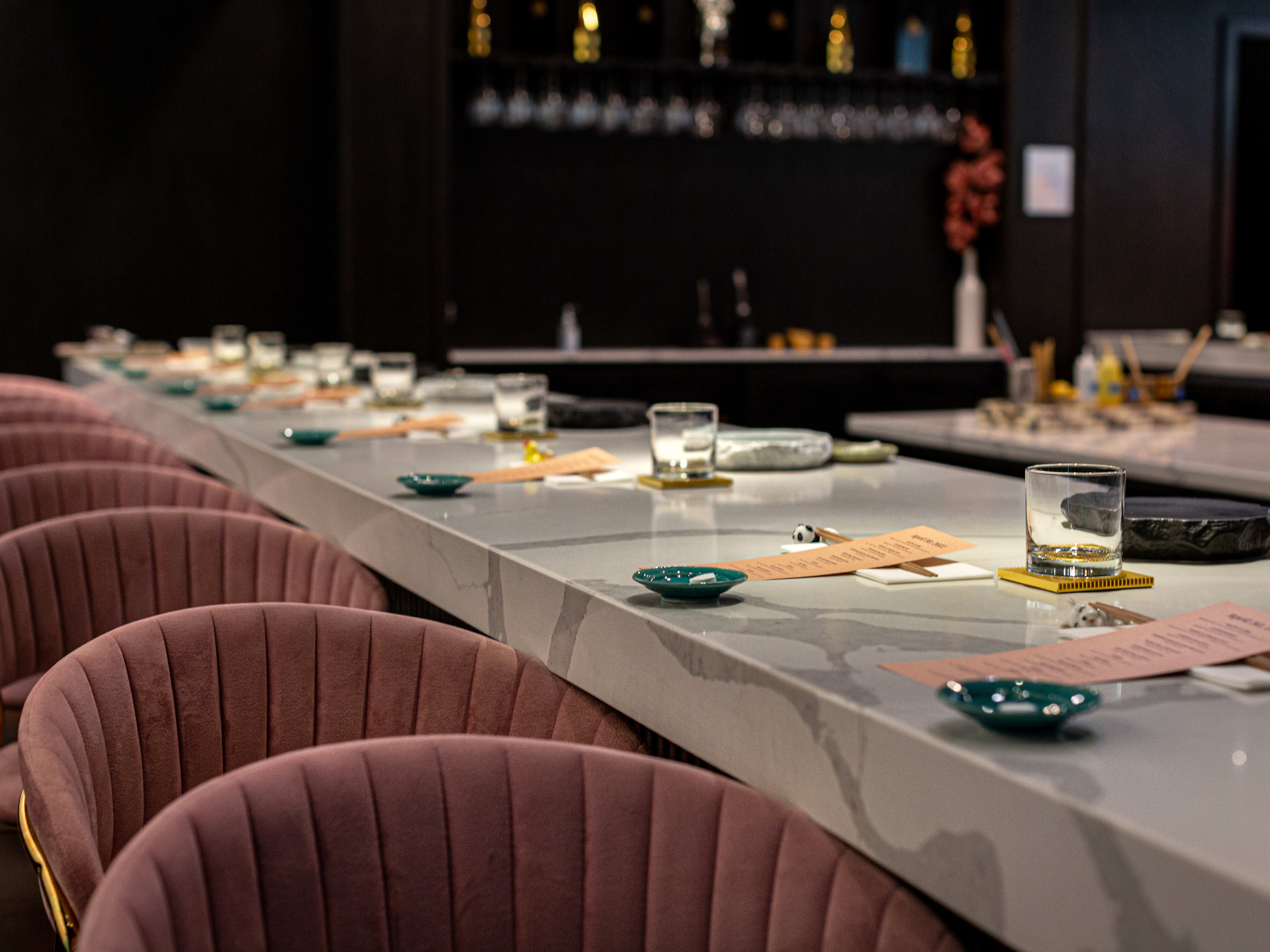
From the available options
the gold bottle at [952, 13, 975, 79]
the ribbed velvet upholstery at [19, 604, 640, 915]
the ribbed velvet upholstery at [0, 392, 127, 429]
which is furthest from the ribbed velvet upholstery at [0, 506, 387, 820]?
the gold bottle at [952, 13, 975, 79]

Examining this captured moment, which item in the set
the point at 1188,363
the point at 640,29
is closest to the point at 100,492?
the point at 1188,363

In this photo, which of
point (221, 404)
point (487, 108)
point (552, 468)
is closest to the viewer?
point (552, 468)

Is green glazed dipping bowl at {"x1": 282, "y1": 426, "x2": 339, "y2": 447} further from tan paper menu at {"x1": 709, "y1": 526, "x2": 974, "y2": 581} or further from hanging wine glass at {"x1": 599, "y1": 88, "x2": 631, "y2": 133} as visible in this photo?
hanging wine glass at {"x1": 599, "y1": 88, "x2": 631, "y2": 133}

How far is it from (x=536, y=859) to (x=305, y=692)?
0.45 m

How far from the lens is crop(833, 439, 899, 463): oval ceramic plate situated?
2189 mm

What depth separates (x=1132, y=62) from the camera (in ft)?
22.8

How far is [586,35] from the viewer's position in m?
6.07

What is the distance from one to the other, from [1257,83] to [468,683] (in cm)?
735

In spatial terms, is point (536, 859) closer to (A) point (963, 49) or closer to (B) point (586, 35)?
(B) point (586, 35)

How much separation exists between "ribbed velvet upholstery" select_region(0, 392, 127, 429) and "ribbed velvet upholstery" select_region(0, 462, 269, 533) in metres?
1.16

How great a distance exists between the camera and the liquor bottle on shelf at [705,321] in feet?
20.4

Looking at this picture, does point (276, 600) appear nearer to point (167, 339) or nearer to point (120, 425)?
point (120, 425)

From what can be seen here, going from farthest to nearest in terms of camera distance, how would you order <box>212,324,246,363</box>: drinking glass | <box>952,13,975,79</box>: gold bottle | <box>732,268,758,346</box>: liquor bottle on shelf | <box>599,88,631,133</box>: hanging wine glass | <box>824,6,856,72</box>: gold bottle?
<box>952,13,975,79</box>: gold bottle → <box>824,6,856,72</box>: gold bottle → <box>732,268,758,346</box>: liquor bottle on shelf → <box>599,88,631,133</box>: hanging wine glass → <box>212,324,246,363</box>: drinking glass

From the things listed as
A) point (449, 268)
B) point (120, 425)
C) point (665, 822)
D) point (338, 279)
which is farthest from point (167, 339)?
point (665, 822)
